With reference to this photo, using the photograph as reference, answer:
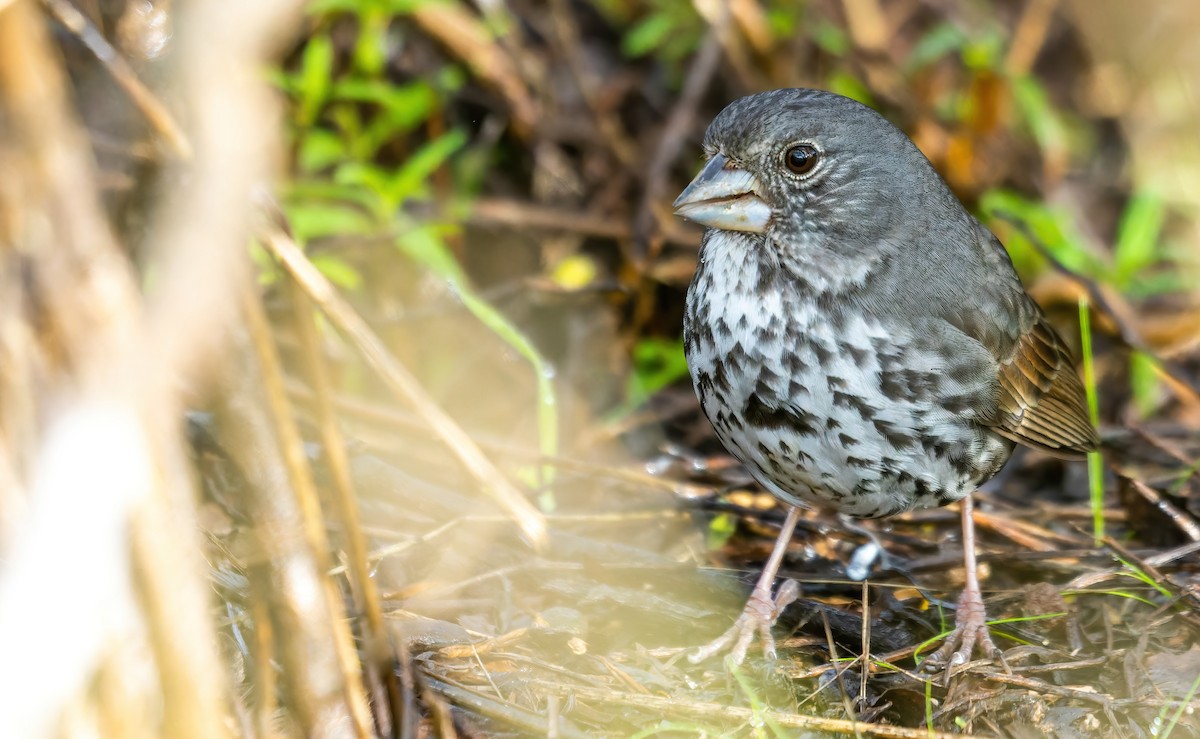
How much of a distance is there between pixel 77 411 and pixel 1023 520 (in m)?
3.40

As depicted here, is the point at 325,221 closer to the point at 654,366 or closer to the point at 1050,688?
the point at 654,366

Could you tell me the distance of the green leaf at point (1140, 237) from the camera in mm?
5258

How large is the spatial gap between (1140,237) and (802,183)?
2.71m

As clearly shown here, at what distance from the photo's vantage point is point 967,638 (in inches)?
136

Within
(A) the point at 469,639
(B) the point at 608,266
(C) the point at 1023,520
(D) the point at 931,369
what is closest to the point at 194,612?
(A) the point at 469,639

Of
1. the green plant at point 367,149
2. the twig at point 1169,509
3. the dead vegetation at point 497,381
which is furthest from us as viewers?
the green plant at point 367,149

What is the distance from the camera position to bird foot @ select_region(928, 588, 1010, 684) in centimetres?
332

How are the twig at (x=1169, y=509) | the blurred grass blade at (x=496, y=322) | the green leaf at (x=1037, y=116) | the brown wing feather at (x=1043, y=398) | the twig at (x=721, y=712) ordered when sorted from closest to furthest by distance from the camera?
the twig at (x=721, y=712), the brown wing feather at (x=1043, y=398), the twig at (x=1169, y=509), the blurred grass blade at (x=496, y=322), the green leaf at (x=1037, y=116)

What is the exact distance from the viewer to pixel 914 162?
3576 millimetres

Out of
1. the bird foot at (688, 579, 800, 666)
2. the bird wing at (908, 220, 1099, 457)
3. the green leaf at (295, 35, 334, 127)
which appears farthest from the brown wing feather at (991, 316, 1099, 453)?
the green leaf at (295, 35, 334, 127)

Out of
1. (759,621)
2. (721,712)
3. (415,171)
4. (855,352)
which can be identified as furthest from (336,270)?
(721,712)

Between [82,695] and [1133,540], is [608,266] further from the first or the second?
[82,695]

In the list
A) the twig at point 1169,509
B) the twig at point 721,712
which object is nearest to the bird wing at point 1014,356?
the twig at point 1169,509

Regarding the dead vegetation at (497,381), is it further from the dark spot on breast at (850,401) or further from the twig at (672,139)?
the dark spot on breast at (850,401)
